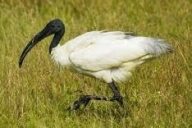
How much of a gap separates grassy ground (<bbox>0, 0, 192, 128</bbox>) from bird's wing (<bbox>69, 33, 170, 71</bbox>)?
47cm

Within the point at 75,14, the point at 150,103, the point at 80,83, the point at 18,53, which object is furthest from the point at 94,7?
the point at 150,103

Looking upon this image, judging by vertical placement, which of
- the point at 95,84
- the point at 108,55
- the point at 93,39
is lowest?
the point at 95,84

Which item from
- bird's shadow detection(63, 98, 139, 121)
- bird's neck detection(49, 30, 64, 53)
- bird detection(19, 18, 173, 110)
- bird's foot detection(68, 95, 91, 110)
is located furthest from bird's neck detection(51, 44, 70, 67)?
bird's shadow detection(63, 98, 139, 121)

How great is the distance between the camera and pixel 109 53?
7027 millimetres

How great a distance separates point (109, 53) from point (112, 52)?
0.03 m

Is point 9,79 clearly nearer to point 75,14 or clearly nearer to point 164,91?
point 164,91

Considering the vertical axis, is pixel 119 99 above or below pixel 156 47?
below

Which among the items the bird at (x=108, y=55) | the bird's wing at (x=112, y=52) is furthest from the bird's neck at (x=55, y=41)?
the bird's wing at (x=112, y=52)

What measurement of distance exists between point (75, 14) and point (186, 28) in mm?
2181

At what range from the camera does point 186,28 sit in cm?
1043

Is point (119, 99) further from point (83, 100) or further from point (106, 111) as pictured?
point (83, 100)

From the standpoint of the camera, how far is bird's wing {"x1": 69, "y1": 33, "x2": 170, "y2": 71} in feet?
22.9

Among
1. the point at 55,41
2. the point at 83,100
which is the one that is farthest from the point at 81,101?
the point at 55,41

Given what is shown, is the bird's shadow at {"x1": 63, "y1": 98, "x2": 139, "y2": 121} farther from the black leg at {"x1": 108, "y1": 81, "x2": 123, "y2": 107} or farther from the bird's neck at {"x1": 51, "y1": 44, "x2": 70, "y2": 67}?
the bird's neck at {"x1": 51, "y1": 44, "x2": 70, "y2": 67}
